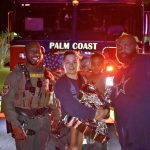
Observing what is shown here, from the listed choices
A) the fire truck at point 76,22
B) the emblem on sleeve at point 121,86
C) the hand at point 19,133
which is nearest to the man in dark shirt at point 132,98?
the emblem on sleeve at point 121,86

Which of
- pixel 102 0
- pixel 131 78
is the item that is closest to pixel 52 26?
pixel 102 0

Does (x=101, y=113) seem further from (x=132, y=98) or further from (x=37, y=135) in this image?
(x=37, y=135)

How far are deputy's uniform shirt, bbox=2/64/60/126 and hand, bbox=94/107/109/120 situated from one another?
3.15ft

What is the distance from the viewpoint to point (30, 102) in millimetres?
4914

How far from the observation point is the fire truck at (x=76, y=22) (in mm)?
9625

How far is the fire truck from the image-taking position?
9.62 m

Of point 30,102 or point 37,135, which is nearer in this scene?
point 30,102

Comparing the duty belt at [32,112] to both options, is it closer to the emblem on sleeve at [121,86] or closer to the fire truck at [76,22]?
the emblem on sleeve at [121,86]

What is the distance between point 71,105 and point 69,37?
217 inches

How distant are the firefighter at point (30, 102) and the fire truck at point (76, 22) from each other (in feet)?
15.0

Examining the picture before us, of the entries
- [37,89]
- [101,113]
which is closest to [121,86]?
[101,113]

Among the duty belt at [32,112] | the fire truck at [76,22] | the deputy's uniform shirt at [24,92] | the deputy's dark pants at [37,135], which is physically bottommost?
the deputy's dark pants at [37,135]

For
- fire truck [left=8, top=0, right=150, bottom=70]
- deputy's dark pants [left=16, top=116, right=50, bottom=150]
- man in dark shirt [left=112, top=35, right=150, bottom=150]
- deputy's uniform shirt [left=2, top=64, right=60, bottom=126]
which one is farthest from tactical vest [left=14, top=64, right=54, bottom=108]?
fire truck [left=8, top=0, right=150, bottom=70]

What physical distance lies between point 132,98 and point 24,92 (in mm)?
1565
